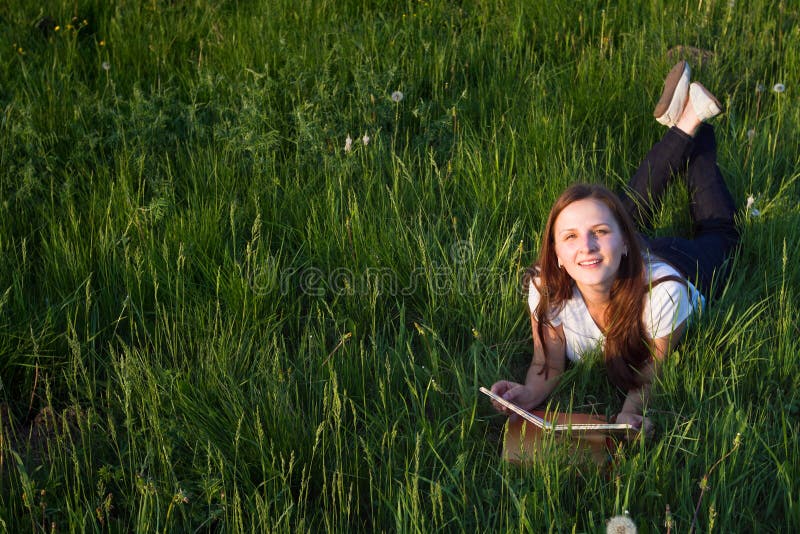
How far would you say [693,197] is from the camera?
3.59 m

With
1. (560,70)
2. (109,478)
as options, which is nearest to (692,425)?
(109,478)

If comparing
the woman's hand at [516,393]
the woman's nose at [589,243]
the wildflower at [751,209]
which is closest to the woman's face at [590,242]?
the woman's nose at [589,243]

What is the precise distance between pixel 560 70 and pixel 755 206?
128 centimetres

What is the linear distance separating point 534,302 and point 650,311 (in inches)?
16.1

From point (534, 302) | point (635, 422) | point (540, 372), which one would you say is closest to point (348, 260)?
point (534, 302)

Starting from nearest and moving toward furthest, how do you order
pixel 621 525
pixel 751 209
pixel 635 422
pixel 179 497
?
pixel 621 525, pixel 179 497, pixel 635 422, pixel 751 209

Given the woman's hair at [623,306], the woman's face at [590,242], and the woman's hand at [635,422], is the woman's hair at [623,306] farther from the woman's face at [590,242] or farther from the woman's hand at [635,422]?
the woman's hand at [635,422]

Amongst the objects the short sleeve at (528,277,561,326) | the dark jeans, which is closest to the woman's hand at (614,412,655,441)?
the short sleeve at (528,277,561,326)

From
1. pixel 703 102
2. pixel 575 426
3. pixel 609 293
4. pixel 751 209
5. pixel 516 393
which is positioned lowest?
pixel 516 393

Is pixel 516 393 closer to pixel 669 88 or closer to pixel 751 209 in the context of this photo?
pixel 751 209

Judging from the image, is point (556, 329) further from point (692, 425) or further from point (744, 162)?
point (744, 162)

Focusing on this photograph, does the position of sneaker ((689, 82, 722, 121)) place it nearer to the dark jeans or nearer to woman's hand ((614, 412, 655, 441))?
the dark jeans

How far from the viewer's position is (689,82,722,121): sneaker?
3.57 m

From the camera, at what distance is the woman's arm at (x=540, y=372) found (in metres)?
2.84
